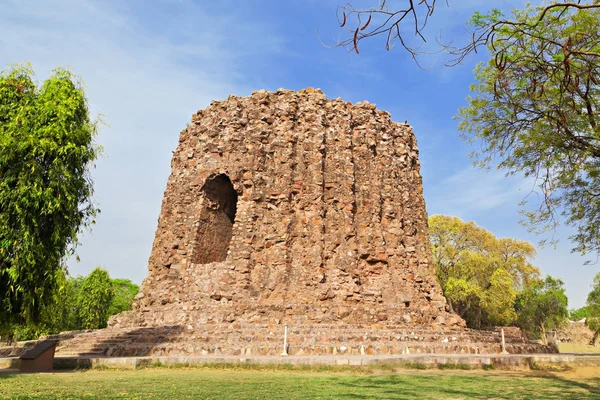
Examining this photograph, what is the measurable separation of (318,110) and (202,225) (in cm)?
743

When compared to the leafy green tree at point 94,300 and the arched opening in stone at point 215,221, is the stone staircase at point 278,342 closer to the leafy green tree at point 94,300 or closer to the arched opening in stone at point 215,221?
the arched opening in stone at point 215,221

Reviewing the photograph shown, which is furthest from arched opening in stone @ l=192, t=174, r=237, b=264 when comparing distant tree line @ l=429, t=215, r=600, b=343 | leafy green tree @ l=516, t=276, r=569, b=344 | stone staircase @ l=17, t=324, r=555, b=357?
leafy green tree @ l=516, t=276, r=569, b=344

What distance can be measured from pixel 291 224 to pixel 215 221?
3990 mm

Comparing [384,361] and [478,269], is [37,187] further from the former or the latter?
[478,269]

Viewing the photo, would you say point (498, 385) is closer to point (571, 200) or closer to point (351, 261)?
point (571, 200)

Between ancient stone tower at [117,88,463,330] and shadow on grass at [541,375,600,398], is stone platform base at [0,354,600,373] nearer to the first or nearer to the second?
shadow on grass at [541,375,600,398]

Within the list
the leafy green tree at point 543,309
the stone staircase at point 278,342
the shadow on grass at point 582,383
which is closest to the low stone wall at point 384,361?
the shadow on grass at point 582,383

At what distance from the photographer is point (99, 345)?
51.8ft

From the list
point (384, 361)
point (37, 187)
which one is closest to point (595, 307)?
point (384, 361)

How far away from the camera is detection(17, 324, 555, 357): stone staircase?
1291 centimetres

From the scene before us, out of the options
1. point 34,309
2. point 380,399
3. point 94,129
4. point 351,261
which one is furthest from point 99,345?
point 380,399

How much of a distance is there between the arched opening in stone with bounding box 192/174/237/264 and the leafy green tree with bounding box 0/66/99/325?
8.32 meters

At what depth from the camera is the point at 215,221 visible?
67.2 ft

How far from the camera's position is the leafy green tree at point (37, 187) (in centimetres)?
991
